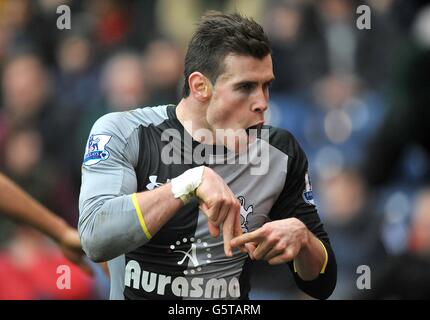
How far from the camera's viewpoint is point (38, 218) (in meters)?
4.45

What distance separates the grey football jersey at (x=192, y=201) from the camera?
360 cm

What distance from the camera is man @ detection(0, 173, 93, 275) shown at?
14.5ft

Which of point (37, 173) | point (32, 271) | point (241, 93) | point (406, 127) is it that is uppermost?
point (241, 93)

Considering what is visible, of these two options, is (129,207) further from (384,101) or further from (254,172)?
(384,101)

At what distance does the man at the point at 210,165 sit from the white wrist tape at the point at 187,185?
323 millimetres

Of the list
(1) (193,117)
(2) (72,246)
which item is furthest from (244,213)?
(2) (72,246)

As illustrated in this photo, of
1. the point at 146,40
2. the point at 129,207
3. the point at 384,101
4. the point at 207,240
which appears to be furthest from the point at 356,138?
the point at 129,207

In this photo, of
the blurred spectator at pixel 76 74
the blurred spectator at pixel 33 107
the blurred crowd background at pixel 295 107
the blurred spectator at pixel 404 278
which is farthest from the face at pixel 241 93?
the blurred spectator at pixel 33 107

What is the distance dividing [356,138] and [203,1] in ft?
5.60

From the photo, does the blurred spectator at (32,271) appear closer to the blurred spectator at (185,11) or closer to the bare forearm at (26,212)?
the bare forearm at (26,212)

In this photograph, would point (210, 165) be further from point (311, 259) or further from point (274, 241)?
point (274, 241)

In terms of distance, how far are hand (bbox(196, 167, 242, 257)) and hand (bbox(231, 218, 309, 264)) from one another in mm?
45

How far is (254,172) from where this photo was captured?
3.79 metres

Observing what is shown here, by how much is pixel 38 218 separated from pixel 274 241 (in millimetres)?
1792
